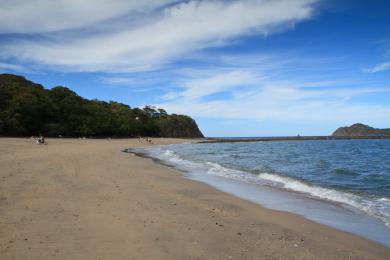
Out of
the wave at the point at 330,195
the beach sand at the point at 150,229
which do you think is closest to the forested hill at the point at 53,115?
the wave at the point at 330,195

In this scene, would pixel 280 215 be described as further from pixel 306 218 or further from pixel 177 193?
pixel 177 193

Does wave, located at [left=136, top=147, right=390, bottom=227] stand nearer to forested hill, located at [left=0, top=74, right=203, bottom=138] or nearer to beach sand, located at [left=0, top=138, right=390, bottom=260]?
beach sand, located at [left=0, top=138, right=390, bottom=260]

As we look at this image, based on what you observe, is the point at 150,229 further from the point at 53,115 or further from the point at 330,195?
the point at 53,115

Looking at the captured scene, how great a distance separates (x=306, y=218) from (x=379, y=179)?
10.8 meters

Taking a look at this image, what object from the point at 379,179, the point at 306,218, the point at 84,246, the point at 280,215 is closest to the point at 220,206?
the point at 280,215

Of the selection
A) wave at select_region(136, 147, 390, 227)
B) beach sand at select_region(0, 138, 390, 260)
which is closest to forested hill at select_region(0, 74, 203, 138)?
wave at select_region(136, 147, 390, 227)

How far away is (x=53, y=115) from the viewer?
2726 inches

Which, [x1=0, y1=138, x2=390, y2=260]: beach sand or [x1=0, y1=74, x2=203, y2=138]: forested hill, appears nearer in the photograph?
[x1=0, y1=138, x2=390, y2=260]: beach sand

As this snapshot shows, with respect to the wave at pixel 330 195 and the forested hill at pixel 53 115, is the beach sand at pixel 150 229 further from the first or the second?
the forested hill at pixel 53 115

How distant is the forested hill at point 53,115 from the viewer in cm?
5875

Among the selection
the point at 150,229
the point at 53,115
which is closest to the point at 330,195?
the point at 150,229

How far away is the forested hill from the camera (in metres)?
58.8

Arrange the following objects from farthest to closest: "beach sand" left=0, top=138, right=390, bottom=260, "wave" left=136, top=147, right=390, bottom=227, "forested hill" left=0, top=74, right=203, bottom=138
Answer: "forested hill" left=0, top=74, right=203, bottom=138, "wave" left=136, top=147, right=390, bottom=227, "beach sand" left=0, top=138, right=390, bottom=260

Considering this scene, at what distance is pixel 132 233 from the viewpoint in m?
6.52
